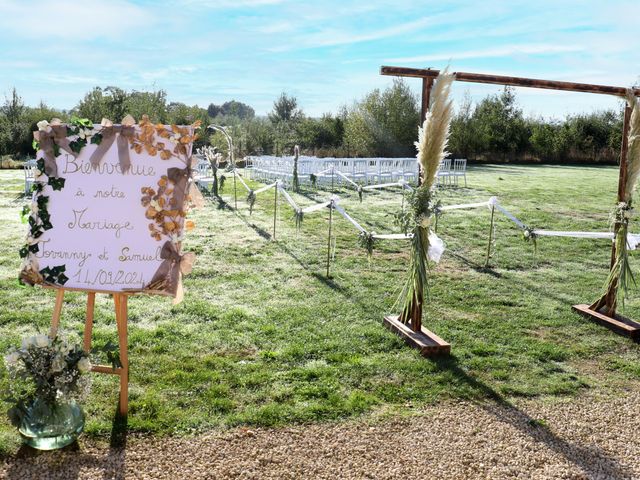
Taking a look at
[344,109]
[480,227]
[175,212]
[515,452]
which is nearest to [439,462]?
[515,452]

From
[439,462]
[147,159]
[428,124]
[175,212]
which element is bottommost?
[439,462]

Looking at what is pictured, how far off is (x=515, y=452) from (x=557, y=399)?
0.95 m

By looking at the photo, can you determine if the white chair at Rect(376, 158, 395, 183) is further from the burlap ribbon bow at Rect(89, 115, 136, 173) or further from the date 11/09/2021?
the date 11/09/2021

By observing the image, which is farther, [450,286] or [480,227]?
[480,227]

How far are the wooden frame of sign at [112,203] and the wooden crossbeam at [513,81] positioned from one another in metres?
2.12

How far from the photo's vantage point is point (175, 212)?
151 inches

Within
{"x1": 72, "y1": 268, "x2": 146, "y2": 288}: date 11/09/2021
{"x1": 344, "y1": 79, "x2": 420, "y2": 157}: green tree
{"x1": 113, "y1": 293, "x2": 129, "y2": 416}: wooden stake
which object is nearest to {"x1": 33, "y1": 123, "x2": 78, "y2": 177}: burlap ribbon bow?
{"x1": 72, "y1": 268, "x2": 146, "y2": 288}: date 11/09/2021

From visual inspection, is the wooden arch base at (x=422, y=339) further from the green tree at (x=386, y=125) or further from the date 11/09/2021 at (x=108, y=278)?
the green tree at (x=386, y=125)

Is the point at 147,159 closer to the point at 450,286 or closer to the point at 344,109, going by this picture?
the point at 450,286

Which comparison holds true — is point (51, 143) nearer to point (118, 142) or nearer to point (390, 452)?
point (118, 142)

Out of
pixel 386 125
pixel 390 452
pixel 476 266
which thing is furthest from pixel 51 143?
pixel 386 125

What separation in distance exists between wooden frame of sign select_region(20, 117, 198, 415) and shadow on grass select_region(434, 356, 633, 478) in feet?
7.90

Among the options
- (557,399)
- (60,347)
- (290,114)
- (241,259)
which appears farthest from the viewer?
(290,114)

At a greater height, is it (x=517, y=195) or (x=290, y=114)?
(x=290, y=114)
